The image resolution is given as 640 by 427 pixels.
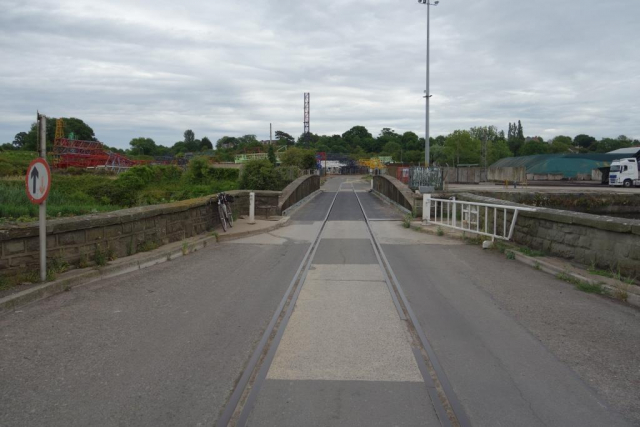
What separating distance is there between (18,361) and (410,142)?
185314 millimetres

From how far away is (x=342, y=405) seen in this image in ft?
12.9

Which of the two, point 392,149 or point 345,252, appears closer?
point 345,252

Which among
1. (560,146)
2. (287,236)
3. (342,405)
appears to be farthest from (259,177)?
(560,146)

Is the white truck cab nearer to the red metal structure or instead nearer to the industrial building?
the industrial building

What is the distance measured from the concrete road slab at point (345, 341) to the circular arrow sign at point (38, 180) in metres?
4.15

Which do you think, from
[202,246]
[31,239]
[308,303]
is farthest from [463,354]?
[202,246]

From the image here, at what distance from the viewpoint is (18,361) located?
4738 mm

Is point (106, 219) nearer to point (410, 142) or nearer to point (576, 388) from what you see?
point (576, 388)

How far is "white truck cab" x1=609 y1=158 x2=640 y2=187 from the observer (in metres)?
45.4

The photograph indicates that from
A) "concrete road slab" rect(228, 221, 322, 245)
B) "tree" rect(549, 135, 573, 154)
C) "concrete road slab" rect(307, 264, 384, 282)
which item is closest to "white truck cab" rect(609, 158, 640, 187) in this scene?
"concrete road slab" rect(228, 221, 322, 245)

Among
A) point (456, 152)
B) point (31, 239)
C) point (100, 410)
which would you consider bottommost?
point (100, 410)

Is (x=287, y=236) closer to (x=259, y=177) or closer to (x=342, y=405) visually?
(x=342, y=405)

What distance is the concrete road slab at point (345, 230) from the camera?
600 inches

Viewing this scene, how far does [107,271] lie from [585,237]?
343 inches
